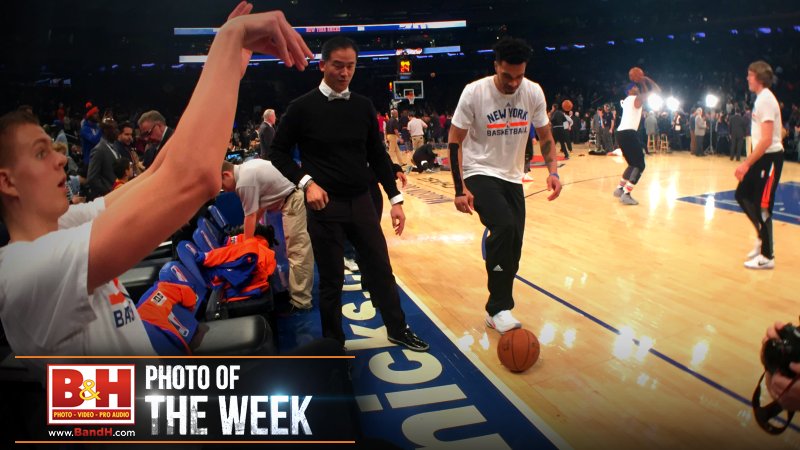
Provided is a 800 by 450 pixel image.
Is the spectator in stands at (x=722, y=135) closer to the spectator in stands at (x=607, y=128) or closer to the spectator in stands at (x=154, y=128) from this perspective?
the spectator in stands at (x=607, y=128)

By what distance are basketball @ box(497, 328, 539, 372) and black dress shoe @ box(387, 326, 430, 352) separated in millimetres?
561

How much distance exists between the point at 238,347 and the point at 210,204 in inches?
158

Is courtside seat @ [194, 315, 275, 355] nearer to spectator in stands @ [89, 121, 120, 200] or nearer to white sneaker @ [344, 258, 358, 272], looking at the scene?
white sneaker @ [344, 258, 358, 272]

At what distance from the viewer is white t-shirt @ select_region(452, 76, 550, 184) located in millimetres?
3676

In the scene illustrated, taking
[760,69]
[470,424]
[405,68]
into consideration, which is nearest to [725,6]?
[405,68]

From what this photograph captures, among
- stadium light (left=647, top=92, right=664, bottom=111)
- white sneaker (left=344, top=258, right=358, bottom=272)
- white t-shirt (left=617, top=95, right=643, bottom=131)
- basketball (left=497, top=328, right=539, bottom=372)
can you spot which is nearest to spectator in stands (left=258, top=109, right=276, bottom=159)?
white sneaker (left=344, top=258, right=358, bottom=272)

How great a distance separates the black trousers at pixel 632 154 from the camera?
812 centimetres

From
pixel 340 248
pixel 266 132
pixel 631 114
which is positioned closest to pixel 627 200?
pixel 631 114

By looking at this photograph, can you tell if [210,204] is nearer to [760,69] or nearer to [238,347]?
[238,347]

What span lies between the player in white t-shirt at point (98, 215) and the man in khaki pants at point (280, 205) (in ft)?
10.1

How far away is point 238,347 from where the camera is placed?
90.1 inches

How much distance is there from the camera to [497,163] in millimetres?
3754

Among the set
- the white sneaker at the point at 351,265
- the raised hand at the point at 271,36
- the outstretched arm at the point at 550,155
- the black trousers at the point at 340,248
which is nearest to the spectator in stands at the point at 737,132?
the outstretched arm at the point at 550,155

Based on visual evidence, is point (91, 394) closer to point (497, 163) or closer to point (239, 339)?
point (239, 339)
